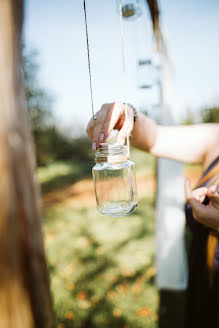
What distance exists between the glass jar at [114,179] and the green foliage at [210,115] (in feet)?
23.7

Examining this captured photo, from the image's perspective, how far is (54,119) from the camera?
867 cm

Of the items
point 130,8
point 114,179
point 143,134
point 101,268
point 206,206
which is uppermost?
point 130,8

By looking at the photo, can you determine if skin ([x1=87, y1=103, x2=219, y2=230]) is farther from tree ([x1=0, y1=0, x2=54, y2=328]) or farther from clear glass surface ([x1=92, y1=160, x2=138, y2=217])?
tree ([x1=0, y1=0, x2=54, y2=328])

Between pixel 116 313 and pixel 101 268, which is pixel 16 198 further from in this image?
pixel 101 268

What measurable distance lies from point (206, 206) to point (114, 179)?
47cm

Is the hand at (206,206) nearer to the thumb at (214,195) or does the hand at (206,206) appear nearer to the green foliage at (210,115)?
the thumb at (214,195)

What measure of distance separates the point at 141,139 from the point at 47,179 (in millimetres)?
7446

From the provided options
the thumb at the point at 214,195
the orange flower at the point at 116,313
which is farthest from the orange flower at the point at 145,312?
the thumb at the point at 214,195

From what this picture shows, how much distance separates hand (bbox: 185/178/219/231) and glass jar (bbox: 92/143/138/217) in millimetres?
339

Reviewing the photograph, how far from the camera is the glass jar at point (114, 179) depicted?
837 millimetres

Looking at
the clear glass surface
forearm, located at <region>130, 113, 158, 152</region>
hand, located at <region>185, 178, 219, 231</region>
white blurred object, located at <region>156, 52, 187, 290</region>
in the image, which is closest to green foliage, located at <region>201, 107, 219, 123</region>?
white blurred object, located at <region>156, 52, 187, 290</region>

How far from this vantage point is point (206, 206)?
3.83 ft

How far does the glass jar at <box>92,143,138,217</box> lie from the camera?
837mm

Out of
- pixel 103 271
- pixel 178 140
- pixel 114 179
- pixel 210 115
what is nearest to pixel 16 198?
pixel 114 179
